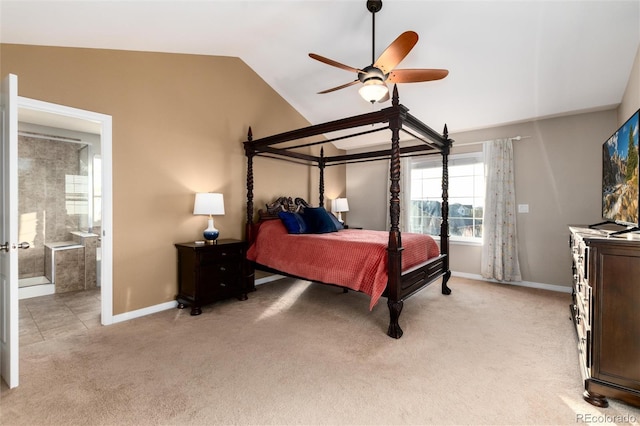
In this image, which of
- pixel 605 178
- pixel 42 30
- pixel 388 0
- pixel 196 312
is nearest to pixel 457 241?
pixel 605 178

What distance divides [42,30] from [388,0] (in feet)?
9.82

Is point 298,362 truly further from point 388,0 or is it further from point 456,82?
point 456,82

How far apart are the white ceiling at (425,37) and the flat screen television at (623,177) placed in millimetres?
1122

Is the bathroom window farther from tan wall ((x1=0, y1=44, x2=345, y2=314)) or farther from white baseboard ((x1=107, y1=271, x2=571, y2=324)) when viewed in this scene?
white baseboard ((x1=107, y1=271, x2=571, y2=324))

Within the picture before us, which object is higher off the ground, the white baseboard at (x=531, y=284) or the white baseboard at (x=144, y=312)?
the white baseboard at (x=531, y=284)

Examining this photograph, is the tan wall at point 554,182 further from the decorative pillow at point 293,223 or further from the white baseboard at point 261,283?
the decorative pillow at point 293,223

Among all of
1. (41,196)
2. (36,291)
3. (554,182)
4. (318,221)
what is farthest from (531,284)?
(41,196)

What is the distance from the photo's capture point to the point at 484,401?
5.98ft

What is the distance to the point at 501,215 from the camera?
14.7 ft

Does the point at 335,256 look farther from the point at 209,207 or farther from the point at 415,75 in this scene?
the point at 415,75

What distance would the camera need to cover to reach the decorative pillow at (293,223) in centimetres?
407

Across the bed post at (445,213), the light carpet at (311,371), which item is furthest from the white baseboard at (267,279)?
the bed post at (445,213)

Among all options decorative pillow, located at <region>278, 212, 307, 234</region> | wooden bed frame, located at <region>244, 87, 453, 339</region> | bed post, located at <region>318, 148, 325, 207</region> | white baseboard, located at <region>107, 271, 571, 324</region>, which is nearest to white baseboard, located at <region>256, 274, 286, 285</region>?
white baseboard, located at <region>107, 271, 571, 324</region>

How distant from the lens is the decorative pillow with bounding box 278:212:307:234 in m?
4.07
